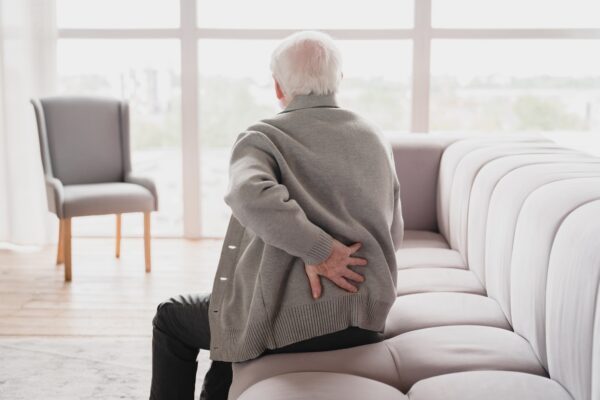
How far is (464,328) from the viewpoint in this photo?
6.26 ft

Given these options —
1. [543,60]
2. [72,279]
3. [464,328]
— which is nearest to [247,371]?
[464,328]

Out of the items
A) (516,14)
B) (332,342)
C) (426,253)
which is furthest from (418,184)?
(516,14)

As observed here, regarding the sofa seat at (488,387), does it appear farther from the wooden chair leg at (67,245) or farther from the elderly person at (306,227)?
the wooden chair leg at (67,245)

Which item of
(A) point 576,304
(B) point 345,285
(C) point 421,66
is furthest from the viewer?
(C) point 421,66

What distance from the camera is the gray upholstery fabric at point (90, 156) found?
422cm

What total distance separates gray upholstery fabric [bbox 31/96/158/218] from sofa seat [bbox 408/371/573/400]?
2.98 meters

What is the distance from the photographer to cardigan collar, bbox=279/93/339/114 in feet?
6.00

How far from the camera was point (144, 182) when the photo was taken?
448cm

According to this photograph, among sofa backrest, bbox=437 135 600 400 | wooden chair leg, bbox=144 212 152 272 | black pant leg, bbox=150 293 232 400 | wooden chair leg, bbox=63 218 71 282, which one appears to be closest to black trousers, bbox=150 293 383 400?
black pant leg, bbox=150 293 232 400

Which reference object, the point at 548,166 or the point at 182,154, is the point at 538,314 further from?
the point at 182,154

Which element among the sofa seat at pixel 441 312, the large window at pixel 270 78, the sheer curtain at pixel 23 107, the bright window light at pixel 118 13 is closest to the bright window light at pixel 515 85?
the large window at pixel 270 78

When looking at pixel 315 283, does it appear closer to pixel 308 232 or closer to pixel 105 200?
pixel 308 232

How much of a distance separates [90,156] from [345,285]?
3260 mm

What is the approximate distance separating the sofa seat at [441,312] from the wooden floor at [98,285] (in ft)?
5.06
